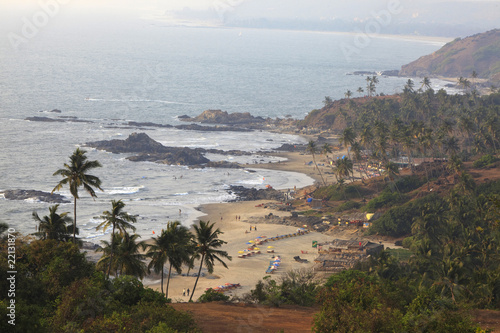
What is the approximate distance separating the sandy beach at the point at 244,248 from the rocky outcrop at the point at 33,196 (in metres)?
23.9

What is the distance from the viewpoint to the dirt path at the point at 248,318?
3350cm

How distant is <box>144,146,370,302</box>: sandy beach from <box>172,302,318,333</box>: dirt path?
1085 centimetres

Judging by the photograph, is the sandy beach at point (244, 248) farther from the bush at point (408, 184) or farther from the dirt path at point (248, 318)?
the bush at point (408, 184)

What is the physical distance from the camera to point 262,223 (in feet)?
270

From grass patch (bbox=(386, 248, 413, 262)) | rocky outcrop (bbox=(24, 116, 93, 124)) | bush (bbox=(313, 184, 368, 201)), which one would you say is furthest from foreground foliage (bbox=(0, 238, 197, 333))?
rocky outcrop (bbox=(24, 116, 93, 124))

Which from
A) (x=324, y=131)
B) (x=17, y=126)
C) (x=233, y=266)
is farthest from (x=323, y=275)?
(x=17, y=126)

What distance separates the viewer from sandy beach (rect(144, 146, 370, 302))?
59200mm

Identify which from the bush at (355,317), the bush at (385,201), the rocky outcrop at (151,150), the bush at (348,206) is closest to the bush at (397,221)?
the bush at (385,201)

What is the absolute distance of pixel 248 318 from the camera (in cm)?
3638

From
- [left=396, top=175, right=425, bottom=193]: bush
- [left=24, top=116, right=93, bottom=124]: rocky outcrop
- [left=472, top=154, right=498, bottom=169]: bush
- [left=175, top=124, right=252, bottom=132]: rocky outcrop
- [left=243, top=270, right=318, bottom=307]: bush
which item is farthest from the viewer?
[left=175, top=124, right=252, bottom=132]: rocky outcrop

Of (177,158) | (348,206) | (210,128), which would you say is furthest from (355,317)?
(210,128)

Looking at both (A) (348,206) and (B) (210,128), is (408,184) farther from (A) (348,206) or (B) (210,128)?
(B) (210,128)

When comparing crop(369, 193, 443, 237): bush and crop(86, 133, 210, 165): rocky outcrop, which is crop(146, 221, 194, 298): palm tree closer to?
crop(369, 193, 443, 237): bush

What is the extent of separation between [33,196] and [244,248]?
3961cm
